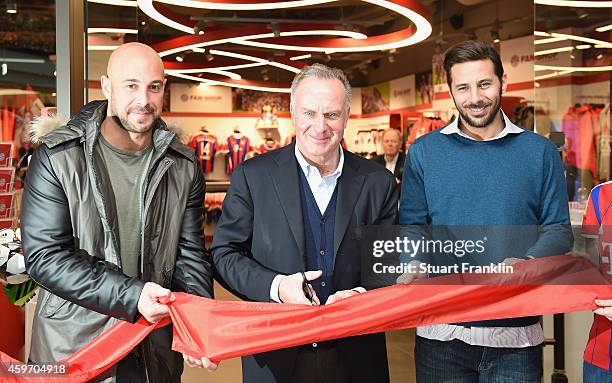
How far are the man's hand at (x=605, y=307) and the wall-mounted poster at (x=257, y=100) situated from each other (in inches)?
313

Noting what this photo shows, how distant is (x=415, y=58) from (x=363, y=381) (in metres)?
8.67

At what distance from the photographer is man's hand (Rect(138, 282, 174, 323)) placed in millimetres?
2361

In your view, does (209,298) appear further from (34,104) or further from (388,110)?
(34,104)

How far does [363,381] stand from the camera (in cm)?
257

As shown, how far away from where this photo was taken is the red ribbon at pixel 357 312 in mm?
2414

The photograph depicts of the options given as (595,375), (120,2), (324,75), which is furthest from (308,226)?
(120,2)

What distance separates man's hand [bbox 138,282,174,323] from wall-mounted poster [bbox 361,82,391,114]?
8.58 m

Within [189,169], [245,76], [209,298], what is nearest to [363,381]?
[209,298]

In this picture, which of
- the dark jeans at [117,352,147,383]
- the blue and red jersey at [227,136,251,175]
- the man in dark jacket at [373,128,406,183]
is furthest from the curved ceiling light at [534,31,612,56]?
the dark jeans at [117,352,147,383]

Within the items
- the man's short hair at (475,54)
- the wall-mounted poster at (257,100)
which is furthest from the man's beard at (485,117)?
the wall-mounted poster at (257,100)

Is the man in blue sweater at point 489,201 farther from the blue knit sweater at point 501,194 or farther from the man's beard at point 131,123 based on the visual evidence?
the man's beard at point 131,123

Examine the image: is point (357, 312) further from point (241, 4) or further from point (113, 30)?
point (241, 4)

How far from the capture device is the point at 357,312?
2439 mm

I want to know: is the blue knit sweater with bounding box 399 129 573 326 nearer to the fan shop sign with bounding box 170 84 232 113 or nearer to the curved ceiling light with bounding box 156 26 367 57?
the curved ceiling light with bounding box 156 26 367 57
